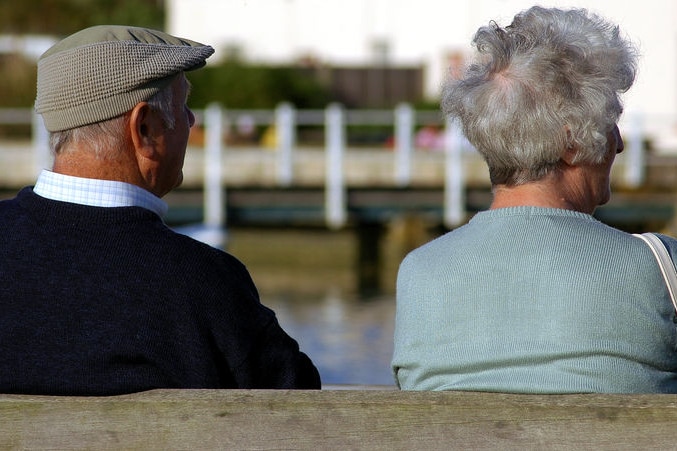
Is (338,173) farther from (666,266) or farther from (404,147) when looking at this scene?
(666,266)

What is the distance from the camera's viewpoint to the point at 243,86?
21.0 metres

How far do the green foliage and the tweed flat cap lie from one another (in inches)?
731

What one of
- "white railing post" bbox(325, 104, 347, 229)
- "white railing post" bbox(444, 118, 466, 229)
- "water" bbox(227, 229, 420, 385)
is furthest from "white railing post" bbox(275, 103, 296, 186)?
"white railing post" bbox(444, 118, 466, 229)

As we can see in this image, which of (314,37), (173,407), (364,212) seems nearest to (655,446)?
(173,407)

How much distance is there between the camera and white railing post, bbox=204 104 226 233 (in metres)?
14.0

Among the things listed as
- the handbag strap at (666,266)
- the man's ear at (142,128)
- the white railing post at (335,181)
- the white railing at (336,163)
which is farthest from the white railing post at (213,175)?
the handbag strap at (666,266)

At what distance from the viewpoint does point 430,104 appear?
21172 millimetres

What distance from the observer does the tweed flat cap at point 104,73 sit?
7.42 ft

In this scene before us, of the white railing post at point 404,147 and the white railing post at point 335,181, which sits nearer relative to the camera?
the white railing post at point 335,181

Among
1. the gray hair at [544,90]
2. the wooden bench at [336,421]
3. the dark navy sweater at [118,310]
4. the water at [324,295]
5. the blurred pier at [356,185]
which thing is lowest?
the water at [324,295]

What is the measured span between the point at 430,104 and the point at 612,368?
19.3 m

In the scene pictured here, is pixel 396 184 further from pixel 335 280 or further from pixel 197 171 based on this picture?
pixel 197 171

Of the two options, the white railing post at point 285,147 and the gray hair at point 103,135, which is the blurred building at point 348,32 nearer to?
the white railing post at point 285,147

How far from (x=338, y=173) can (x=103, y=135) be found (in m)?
12.3
